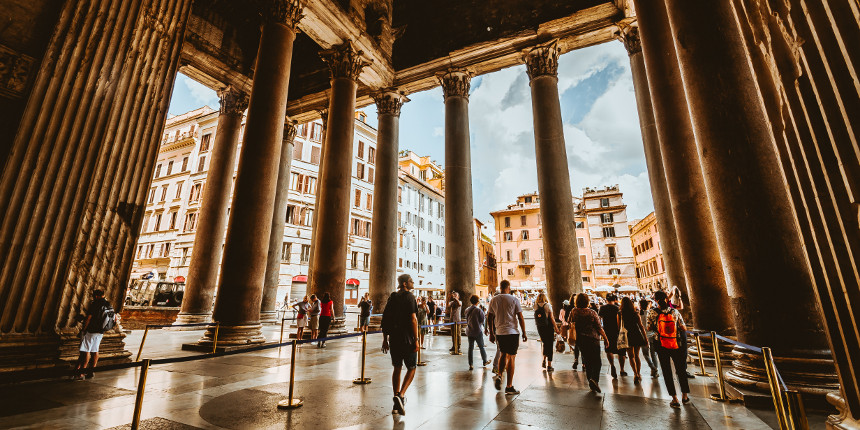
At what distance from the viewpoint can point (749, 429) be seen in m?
3.35

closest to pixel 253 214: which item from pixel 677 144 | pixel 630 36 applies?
pixel 677 144

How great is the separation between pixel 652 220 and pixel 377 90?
34946 mm

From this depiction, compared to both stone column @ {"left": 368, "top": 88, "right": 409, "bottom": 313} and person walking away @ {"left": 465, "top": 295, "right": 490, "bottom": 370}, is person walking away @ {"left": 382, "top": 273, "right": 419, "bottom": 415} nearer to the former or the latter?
person walking away @ {"left": 465, "top": 295, "right": 490, "bottom": 370}

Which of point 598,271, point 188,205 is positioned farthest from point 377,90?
point 598,271

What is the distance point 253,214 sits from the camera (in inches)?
313

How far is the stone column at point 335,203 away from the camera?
33.1 feet

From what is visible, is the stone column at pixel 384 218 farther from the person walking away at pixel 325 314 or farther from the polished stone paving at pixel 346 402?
the polished stone paving at pixel 346 402

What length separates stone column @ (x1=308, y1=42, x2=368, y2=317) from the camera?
1009cm

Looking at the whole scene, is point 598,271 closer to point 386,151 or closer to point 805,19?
point 386,151

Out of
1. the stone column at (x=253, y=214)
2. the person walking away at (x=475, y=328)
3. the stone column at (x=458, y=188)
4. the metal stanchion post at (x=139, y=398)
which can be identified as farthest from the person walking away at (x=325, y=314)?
the metal stanchion post at (x=139, y=398)

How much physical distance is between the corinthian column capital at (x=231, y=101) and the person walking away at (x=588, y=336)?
14.9 metres

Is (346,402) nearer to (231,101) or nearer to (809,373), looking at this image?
(809,373)

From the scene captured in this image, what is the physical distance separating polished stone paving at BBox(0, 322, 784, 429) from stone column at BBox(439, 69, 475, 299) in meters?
4.79

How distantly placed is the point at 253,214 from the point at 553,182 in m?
8.05
